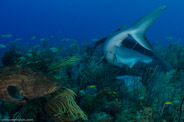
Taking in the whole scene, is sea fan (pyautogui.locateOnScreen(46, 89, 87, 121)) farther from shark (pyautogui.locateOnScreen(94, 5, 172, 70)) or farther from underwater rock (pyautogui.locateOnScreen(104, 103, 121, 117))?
shark (pyautogui.locateOnScreen(94, 5, 172, 70))

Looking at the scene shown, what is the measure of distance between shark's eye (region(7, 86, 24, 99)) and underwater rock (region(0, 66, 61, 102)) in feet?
0.07

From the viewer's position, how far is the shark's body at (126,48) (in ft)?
14.7

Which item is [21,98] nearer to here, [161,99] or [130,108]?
[130,108]

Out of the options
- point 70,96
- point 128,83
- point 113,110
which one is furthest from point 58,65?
point 128,83

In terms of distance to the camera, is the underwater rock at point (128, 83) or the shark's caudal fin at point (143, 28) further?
the underwater rock at point (128, 83)

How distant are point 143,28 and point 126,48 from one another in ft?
3.28

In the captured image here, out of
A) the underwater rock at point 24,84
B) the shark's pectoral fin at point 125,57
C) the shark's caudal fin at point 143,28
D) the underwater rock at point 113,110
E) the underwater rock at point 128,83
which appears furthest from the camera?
the shark's pectoral fin at point 125,57

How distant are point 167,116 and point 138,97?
33.9 inches

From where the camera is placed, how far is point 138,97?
13.5ft

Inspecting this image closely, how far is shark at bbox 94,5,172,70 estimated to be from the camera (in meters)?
4.47

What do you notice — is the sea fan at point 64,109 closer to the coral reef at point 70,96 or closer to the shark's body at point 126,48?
the coral reef at point 70,96

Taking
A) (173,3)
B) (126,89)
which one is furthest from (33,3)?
(126,89)

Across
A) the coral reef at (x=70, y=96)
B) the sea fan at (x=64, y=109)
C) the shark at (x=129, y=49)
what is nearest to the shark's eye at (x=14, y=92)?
the coral reef at (x=70, y=96)

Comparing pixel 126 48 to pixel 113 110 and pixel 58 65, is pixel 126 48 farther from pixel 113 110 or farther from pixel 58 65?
pixel 58 65
